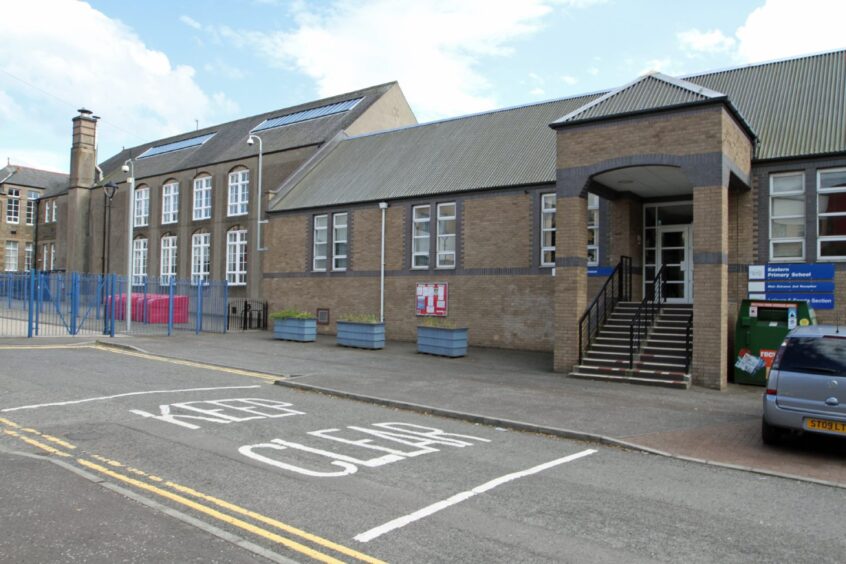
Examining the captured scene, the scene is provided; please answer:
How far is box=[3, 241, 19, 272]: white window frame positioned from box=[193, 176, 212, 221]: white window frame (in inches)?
1152

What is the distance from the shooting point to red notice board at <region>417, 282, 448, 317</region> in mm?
21953

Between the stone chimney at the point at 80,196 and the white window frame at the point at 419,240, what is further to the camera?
the stone chimney at the point at 80,196

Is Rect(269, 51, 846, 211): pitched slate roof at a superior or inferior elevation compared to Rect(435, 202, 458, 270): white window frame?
superior

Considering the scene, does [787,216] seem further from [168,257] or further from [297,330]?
[168,257]

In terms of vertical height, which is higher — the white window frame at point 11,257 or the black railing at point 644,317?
the white window frame at point 11,257

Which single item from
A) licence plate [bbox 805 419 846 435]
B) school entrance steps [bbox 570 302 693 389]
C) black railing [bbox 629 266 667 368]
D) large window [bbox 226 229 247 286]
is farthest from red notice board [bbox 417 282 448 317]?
large window [bbox 226 229 247 286]

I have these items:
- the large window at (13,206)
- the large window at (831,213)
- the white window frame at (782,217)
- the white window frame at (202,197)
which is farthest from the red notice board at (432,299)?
the large window at (13,206)

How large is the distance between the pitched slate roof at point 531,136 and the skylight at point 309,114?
4.39 metres

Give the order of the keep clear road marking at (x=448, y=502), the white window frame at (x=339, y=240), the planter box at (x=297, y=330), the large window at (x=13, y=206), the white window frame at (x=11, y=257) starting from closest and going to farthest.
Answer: the keep clear road marking at (x=448, y=502), the planter box at (x=297, y=330), the white window frame at (x=339, y=240), the white window frame at (x=11, y=257), the large window at (x=13, y=206)

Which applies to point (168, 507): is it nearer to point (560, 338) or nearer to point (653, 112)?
point (560, 338)

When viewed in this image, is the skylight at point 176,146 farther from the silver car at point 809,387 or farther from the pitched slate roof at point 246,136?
the silver car at point 809,387

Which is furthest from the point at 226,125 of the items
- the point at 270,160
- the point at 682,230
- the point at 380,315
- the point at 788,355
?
the point at 788,355

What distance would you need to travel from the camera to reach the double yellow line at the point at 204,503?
4609 mm

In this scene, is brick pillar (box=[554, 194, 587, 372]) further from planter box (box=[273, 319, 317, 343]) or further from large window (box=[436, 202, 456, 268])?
planter box (box=[273, 319, 317, 343])
